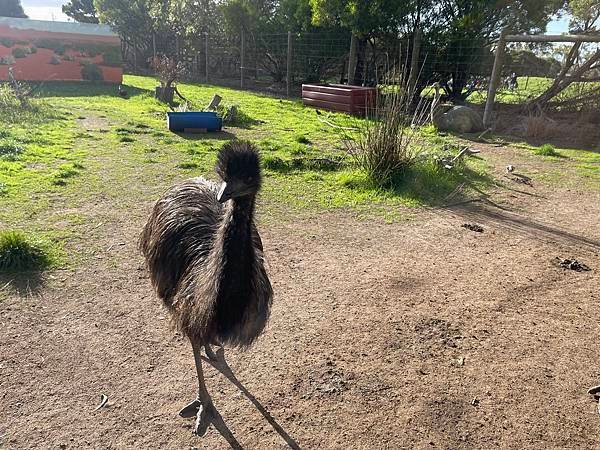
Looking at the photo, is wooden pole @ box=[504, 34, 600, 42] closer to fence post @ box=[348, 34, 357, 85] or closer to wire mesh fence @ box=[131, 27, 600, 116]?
wire mesh fence @ box=[131, 27, 600, 116]

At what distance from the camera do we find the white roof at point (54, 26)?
19.3 metres

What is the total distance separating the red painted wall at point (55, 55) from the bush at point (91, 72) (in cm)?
8

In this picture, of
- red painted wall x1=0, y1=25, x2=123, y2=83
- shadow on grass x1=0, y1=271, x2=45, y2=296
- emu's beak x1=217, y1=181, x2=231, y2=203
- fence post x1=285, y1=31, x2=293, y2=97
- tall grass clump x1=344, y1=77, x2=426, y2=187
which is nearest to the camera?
emu's beak x1=217, y1=181, x2=231, y2=203

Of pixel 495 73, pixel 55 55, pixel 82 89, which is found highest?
pixel 495 73

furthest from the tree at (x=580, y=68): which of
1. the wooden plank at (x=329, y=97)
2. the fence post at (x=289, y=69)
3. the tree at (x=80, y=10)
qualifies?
the tree at (x=80, y=10)

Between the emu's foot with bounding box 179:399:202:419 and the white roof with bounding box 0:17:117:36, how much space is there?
21.4 meters

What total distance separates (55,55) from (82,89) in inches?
110

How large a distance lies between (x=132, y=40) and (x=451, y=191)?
26.4 metres

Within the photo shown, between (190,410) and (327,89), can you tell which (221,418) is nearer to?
(190,410)

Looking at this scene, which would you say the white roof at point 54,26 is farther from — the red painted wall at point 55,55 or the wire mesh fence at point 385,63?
the wire mesh fence at point 385,63

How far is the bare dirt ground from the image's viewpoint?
254cm

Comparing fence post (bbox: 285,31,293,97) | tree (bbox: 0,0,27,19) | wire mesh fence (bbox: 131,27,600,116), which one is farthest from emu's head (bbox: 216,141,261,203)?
tree (bbox: 0,0,27,19)

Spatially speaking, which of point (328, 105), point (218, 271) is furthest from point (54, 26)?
point (218, 271)

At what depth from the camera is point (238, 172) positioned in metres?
2.22
